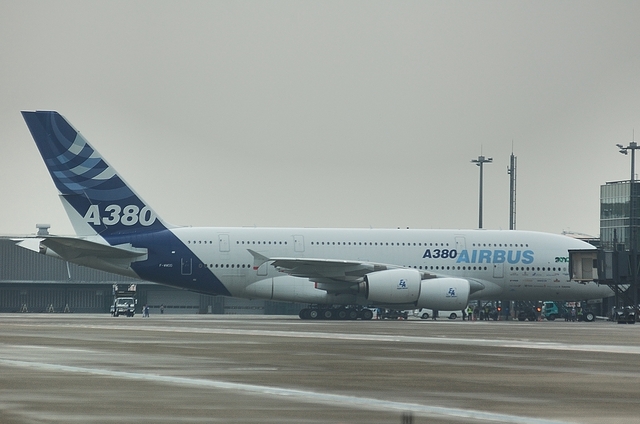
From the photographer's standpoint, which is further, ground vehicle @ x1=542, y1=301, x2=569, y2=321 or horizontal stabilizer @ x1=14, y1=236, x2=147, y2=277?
ground vehicle @ x1=542, y1=301, x2=569, y2=321

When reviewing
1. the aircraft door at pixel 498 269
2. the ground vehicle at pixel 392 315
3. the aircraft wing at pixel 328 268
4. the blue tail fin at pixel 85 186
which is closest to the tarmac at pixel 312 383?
the aircraft wing at pixel 328 268

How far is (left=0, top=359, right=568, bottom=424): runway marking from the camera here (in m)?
12.8

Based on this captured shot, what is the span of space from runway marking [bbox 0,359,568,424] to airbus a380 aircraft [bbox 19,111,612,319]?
35.6m

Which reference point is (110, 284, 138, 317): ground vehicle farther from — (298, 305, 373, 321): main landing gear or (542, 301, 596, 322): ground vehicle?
(542, 301, 596, 322): ground vehicle

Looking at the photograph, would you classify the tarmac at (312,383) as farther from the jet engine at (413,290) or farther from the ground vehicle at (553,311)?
the ground vehicle at (553,311)

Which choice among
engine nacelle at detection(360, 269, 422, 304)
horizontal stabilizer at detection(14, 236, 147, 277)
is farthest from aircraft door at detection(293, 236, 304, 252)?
horizontal stabilizer at detection(14, 236, 147, 277)

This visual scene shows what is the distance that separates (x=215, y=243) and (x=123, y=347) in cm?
2953

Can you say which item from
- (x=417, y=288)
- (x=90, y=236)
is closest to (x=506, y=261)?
(x=417, y=288)

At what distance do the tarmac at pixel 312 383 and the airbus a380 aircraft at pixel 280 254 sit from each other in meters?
26.0

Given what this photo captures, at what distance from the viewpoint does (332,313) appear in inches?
2334

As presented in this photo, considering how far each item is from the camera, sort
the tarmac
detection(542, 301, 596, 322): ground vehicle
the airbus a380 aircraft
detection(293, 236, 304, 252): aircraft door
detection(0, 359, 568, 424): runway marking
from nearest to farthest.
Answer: detection(0, 359, 568, 424): runway marking < the tarmac < the airbus a380 aircraft < detection(293, 236, 304, 252): aircraft door < detection(542, 301, 596, 322): ground vehicle

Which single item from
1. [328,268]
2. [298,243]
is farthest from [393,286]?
[298,243]

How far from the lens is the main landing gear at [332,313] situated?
59156mm

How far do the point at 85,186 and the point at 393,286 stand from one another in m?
17.1
